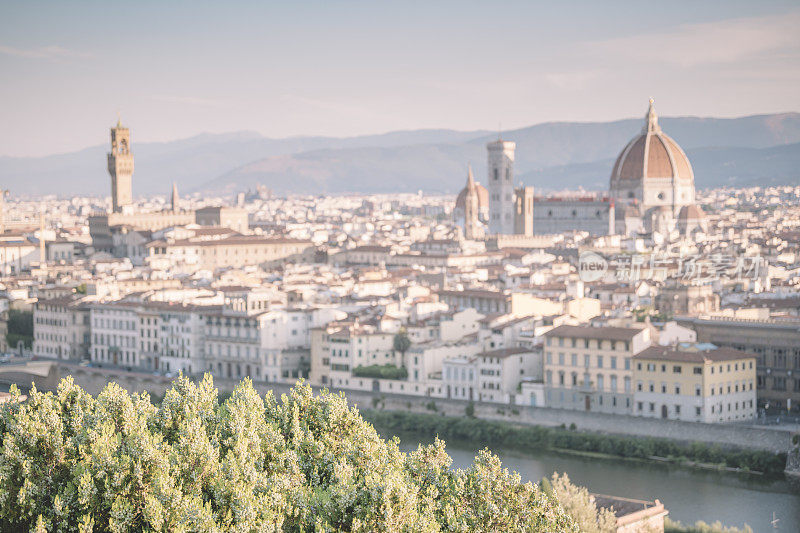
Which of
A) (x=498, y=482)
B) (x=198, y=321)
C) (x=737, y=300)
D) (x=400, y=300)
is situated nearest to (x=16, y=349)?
(x=198, y=321)

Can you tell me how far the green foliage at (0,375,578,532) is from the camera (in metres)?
14.8

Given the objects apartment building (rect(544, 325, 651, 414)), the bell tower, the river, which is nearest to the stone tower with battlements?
the bell tower

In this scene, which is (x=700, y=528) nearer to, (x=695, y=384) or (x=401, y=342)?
(x=695, y=384)

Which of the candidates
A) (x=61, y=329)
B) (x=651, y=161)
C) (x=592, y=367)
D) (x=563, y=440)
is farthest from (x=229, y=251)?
(x=563, y=440)

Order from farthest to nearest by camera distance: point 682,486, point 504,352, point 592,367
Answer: point 504,352, point 592,367, point 682,486

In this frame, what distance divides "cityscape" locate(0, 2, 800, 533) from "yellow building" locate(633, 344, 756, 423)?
0.05 m

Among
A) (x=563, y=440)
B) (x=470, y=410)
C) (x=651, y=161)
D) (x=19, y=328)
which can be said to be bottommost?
(x=563, y=440)

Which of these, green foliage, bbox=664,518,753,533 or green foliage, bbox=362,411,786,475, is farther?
green foliage, bbox=362,411,786,475

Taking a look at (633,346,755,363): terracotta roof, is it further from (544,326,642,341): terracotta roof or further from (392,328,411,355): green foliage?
(392,328,411,355): green foliage

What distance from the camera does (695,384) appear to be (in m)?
32.2

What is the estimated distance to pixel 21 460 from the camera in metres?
16.3

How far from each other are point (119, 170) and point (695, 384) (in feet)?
203

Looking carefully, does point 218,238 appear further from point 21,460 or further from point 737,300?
point 21,460

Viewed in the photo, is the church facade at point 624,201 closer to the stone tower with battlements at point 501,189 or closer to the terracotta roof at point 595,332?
the stone tower with battlements at point 501,189
